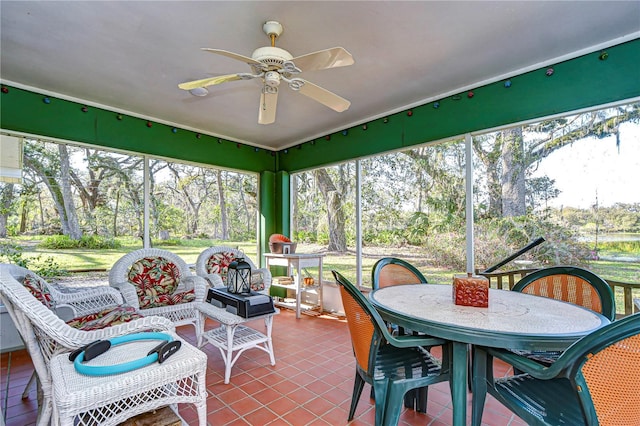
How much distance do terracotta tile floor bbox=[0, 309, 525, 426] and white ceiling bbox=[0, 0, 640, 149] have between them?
8.75 ft

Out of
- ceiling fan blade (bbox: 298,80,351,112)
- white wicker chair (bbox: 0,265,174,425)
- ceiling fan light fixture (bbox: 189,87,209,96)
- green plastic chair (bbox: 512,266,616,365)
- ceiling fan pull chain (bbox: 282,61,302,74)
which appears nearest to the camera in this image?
white wicker chair (bbox: 0,265,174,425)

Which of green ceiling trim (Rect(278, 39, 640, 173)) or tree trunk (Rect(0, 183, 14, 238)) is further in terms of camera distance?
tree trunk (Rect(0, 183, 14, 238))

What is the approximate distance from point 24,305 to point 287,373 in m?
1.84

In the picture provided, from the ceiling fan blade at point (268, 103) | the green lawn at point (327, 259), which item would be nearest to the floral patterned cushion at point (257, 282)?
the green lawn at point (327, 259)

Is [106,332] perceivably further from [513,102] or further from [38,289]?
[513,102]

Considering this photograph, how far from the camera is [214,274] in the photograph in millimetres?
3656

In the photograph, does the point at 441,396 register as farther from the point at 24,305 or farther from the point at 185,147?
the point at 185,147

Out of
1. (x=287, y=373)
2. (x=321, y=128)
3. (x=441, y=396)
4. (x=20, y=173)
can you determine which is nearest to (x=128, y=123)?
(x=20, y=173)

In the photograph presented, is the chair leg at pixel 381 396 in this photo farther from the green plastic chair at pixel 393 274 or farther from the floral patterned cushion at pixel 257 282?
the floral patterned cushion at pixel 257 282

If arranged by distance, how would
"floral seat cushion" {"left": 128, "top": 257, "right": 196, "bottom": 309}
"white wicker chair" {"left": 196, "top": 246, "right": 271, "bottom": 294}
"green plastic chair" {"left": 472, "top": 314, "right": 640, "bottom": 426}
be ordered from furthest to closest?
1. "white wicker chair" {"left": 196, "top": 246, "right": 271, "bottom": 294}
2. "floral seat cushion" {"left": 128, "top": 257, "right": 196, "bottom": 309}
3. "green plastic chair" {"left": 472, "top": 314, "right": 640, "bottom": 426}

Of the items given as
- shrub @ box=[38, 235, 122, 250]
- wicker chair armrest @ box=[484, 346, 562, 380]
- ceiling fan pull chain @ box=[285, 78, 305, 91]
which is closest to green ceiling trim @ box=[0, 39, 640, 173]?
shrub @ box=[38, 235, 122, 250]

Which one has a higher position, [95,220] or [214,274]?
[95,220]

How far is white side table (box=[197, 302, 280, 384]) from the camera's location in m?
2.48

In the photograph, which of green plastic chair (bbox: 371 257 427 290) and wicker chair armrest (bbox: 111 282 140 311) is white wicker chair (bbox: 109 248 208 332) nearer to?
wicker chair armrest (bbox: 111 282 140 311)
